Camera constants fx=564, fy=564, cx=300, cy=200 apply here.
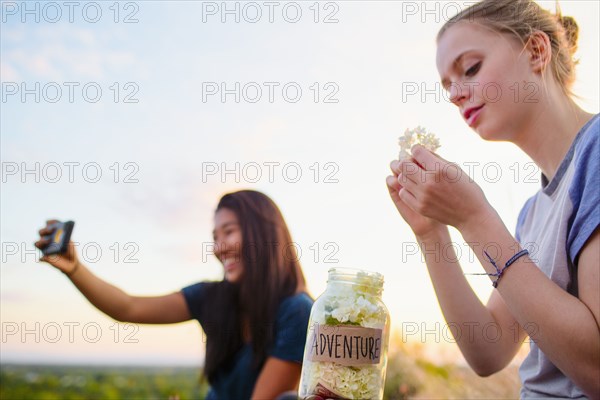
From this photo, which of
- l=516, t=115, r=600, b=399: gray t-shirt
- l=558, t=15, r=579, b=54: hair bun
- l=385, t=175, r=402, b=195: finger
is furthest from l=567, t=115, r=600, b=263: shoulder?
l=558, t=15, r=579, b=54: hair bun

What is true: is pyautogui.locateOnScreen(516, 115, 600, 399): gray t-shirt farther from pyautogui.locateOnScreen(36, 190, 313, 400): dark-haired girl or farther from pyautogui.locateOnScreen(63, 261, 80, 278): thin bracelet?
pyautogui.locateOnScreen(63, 261, 80, 278): thin bracelet

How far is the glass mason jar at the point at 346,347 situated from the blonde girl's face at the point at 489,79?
54cm

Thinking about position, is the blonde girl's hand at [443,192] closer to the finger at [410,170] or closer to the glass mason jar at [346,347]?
the finger at [410,170]

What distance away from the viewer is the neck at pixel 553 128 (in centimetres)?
119

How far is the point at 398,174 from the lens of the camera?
1132mm

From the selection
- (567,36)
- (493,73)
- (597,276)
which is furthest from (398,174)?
(567,36)

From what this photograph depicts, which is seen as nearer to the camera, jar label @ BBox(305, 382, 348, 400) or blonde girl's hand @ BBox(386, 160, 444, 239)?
jar label @ BBox(305, 382, 348, 400)

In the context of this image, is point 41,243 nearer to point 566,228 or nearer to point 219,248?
point 219,248

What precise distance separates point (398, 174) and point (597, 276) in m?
0.40

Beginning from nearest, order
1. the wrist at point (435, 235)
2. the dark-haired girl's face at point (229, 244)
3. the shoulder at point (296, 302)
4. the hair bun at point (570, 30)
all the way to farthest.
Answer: the wrist at point (435, 235)
the hair bun at point (570, 30)
the shoulder at point (296, 302)
the dark-haired girl's face at point (229, 244)

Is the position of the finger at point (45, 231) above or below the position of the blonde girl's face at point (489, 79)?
below

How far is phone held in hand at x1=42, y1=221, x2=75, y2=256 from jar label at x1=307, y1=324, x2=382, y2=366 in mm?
951

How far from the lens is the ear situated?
1221mm

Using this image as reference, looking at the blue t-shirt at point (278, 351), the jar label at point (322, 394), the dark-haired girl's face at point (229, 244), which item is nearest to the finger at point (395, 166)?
the jar label at point (322, 394)
